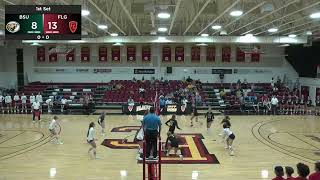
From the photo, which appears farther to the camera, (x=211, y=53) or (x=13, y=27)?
(x=211, y=53)

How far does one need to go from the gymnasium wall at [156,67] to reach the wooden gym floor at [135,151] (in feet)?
45.6

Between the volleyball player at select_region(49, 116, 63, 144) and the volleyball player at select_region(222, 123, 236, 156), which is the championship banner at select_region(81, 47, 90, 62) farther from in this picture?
the volleyball player at select_region(222, 123, 236, 156)

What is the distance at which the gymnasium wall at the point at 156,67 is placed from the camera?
40.7m

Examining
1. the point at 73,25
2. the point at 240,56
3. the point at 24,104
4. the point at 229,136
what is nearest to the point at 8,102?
the point at 24,104

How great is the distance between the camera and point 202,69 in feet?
134

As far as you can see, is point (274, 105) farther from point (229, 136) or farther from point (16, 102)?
point (16, 102)

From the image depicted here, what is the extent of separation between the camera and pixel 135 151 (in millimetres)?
17672

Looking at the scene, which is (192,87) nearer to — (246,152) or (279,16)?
(279,16)

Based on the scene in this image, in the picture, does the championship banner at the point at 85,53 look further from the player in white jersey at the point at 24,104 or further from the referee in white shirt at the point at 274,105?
the referee in white shirt at the point at 274,105

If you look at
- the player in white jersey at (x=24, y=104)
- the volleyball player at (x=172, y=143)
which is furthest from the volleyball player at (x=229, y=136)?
the player in white jersey at (x=24, y=104)

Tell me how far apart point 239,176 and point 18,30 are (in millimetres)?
8648


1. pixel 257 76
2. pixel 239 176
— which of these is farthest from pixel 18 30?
pixel 257 76
